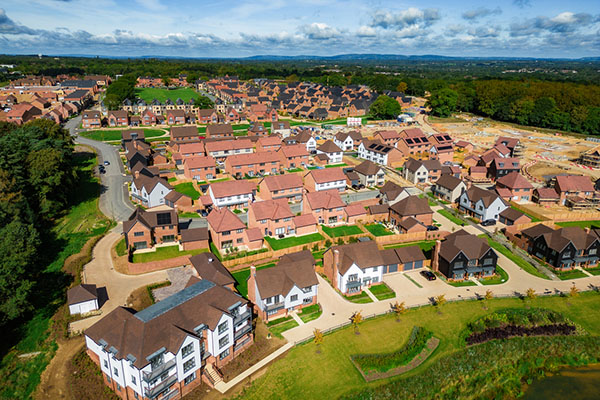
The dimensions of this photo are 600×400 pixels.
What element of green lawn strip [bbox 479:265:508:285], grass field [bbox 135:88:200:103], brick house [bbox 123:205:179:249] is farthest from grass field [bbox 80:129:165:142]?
green lawn strip [bbox 479:265:508:285]

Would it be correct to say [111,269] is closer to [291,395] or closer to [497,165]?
[291,395]

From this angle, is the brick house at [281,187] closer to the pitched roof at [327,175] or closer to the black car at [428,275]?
the pitched roof at [327,175]

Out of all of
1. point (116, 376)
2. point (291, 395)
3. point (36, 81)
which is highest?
point (36, 81)

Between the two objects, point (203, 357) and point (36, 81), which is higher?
point (36, 81)

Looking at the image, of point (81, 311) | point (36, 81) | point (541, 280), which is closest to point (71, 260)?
point (81, 311)

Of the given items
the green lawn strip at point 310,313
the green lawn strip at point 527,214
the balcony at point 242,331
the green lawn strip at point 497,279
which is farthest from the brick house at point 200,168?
the green lawn strip at point 527,214

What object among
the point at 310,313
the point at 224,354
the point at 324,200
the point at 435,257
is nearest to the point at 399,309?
the point at 310,313
